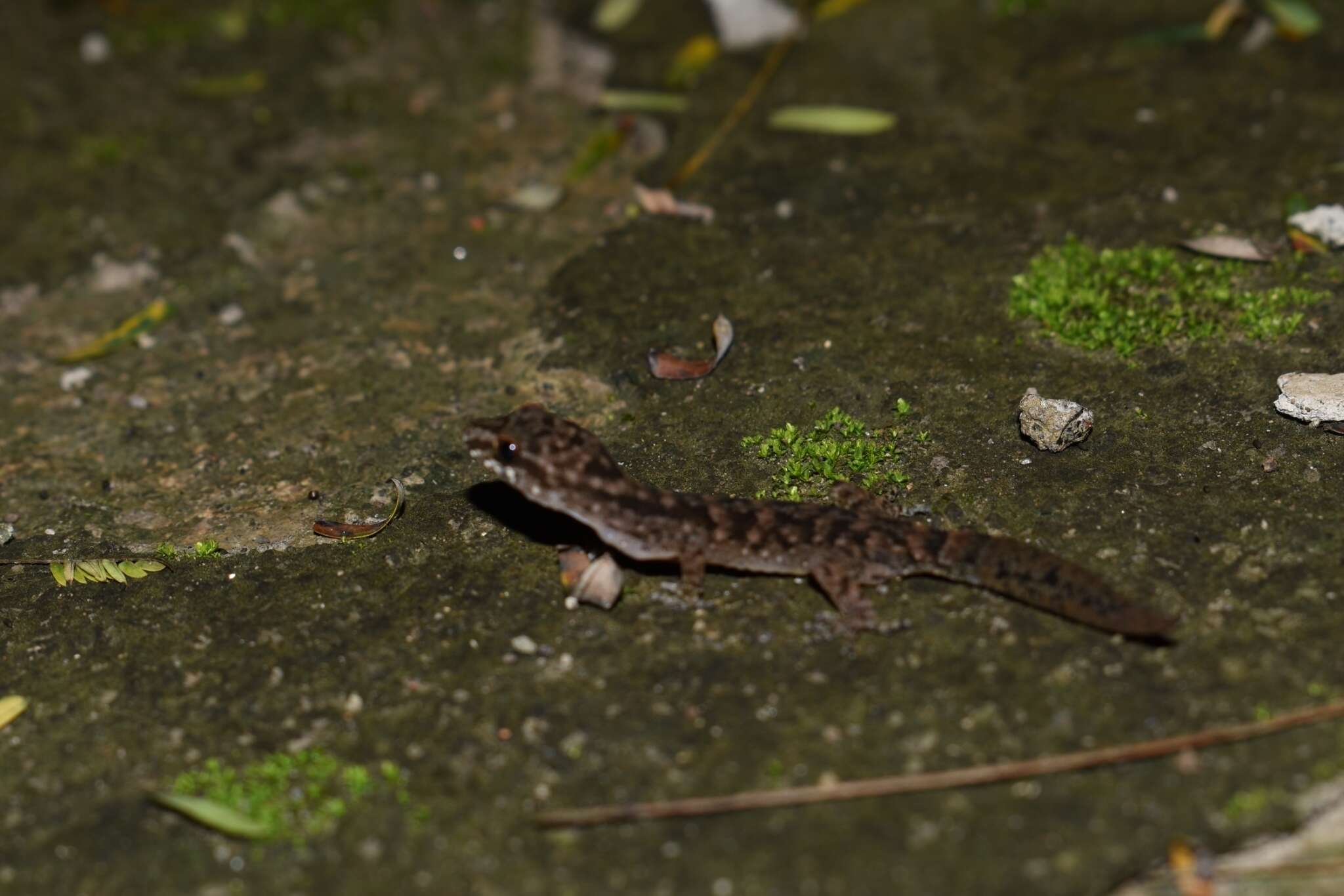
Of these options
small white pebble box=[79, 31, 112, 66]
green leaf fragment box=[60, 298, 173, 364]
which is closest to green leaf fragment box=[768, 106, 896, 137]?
green leaf fragment box=[60, 298, 173, 364]

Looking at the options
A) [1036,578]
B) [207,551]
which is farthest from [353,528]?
[1036,578]

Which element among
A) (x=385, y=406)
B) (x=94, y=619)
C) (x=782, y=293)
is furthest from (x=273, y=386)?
(x=782, y=293)

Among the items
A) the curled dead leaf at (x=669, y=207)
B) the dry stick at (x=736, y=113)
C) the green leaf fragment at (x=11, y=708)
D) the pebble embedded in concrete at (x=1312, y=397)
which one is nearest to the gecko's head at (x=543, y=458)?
the green leaf fragment at (x=11, y=708)

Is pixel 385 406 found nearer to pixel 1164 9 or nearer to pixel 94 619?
pixel 94 619

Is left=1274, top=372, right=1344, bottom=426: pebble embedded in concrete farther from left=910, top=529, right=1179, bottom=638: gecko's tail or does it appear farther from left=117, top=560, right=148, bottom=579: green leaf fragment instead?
left=117, top=560, right=148, bottom=579: green leaf fragment

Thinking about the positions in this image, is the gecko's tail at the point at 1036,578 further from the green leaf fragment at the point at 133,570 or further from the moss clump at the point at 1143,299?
the green leaf fragment at the point at 133,570

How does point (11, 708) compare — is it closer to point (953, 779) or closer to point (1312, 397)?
point (953, 779)
